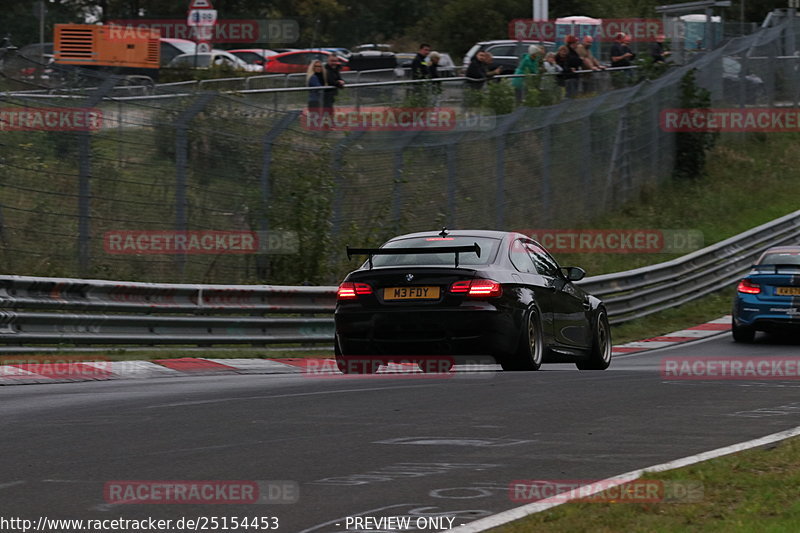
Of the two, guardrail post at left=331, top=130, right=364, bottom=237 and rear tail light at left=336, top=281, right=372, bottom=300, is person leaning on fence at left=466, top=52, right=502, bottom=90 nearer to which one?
guardrail post at left=331, top=130, right=364, bottom=237

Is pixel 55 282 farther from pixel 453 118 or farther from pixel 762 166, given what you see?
pixel 762 166

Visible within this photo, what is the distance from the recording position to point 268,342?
56.0 feet

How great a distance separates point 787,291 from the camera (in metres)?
20.7

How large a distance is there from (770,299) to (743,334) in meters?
0.85

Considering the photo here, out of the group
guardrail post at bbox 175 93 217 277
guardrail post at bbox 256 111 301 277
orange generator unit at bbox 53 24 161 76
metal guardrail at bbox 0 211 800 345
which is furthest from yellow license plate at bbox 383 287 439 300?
orange generator unit at bbox 53 24 161 76

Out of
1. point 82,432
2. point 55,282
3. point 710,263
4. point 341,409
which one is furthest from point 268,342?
point 710,263

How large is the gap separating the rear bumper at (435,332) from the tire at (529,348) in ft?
0.43

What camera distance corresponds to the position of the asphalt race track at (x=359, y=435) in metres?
6.78

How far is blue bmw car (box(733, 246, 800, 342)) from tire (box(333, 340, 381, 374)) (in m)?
9.22

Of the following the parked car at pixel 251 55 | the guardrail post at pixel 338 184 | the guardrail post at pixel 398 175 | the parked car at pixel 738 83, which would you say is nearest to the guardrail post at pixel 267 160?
the guardrail post at pixel 338 184

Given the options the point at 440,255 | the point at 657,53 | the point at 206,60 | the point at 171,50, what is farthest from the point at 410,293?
the point at 171,50

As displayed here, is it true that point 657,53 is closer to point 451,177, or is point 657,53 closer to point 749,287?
point 451,177

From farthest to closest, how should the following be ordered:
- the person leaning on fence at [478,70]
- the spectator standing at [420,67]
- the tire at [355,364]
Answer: the spectator standing at [420,67] → the person leaning on fence at [478,70] → the tire at [355,364]

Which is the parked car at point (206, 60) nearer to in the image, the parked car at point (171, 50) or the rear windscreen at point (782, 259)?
the parked car at point (171, 50)
